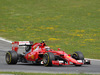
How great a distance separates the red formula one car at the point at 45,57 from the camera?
50.1ft

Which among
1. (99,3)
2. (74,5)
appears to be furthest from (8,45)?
(99,3)

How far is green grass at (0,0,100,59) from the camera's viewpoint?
95.0 ft

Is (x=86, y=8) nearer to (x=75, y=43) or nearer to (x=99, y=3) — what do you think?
(x=99, y=3)

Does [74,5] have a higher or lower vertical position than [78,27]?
higher

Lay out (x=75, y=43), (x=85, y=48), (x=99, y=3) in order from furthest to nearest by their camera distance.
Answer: (x=99, y=3) → (x=75, y=43) → (x=85, y=48)

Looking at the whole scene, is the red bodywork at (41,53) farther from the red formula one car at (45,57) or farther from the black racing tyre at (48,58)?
the black racing tyre at (48,58)

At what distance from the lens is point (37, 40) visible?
99.1ft

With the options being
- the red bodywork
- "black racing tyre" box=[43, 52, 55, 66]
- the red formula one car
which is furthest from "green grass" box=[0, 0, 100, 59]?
"black racing tyre" box=[43, 52, 55, 66]

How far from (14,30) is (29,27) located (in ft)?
8.78

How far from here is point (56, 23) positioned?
40656 millimetres

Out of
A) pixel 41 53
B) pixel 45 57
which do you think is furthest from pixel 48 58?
pixel 41 53

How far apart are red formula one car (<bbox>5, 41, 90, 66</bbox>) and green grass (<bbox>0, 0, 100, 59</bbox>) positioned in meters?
5.77

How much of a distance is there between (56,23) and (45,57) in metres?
25.4

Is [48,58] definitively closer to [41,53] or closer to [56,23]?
[41,53]
